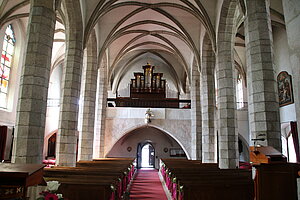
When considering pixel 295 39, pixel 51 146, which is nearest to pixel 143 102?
pixel 51 146

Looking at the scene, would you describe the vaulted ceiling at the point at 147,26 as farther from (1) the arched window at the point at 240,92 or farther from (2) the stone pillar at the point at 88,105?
(1) the arched window at the point at 240,92

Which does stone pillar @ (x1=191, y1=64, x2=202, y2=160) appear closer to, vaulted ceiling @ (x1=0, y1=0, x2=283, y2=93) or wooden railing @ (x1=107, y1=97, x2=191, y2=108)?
vaulted ceiling @ (x1=0, y1=0, x2=283, y2=93)

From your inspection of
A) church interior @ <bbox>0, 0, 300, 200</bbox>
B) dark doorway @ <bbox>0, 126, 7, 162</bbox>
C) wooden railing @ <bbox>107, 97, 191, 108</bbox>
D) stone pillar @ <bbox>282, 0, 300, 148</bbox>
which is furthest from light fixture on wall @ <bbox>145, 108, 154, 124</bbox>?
stone pillar @ <bbox>282, 0, 300, 148</bbox>

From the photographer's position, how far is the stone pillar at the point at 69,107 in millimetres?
8781

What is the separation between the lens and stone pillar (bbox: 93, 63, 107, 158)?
15.4 metres

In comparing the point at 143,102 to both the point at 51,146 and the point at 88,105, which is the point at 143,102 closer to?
the point at 88,105

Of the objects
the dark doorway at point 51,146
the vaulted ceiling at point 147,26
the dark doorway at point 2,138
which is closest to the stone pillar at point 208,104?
the vaulted ceiling at point 147,26

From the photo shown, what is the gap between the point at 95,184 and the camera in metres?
4.43

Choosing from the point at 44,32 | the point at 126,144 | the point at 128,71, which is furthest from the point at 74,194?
the point at 128,71

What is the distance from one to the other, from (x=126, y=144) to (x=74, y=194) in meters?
16.2

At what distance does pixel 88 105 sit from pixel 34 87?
597cm

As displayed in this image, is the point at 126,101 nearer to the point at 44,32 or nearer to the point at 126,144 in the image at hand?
the point at 126,144

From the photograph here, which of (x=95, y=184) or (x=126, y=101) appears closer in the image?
(x=95, y=184)

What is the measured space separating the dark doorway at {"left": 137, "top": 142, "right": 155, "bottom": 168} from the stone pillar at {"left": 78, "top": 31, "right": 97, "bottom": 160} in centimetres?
918
